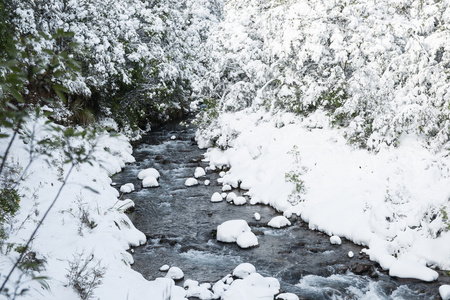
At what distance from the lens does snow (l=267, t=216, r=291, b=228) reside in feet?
27.8

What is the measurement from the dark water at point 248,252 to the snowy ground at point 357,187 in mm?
384

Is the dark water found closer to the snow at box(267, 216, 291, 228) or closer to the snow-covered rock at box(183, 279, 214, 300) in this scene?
the snow at box(267, 216, 291, 228)

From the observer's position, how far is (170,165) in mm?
13180

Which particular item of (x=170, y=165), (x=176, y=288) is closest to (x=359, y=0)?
(x=170, y=165)

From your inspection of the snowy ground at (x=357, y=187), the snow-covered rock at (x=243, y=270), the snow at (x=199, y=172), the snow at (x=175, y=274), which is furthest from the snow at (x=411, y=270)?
the snow at (x=199, y=172)

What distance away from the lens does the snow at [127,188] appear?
34.3 ft

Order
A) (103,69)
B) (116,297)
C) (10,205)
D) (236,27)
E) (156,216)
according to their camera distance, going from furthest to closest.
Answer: (236,27), (103,69), (156,216), (10,205), (116,297)

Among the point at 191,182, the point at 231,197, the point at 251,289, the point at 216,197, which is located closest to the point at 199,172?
the point at 191,182

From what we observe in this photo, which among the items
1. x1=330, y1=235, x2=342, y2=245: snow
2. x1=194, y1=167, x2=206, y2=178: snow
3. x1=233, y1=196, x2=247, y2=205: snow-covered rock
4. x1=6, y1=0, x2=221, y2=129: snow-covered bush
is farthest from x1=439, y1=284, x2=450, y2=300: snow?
x1=6, y1=0, x2=221, y2=129: snow-covered bush

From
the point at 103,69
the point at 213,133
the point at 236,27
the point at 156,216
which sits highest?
the point at 236,27

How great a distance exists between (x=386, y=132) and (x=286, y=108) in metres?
4.53

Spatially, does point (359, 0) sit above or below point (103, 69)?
above

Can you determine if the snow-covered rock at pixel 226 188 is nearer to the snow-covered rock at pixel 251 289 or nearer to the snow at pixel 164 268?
the snow at pixel 164 268

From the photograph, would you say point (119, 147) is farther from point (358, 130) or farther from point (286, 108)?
point (358, 130)
